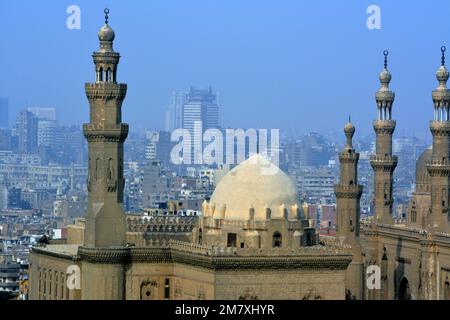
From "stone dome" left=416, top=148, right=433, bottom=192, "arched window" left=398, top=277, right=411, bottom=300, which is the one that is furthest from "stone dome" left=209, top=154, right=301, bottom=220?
"stone dome" left=416, top=148, right=433, bottom=192

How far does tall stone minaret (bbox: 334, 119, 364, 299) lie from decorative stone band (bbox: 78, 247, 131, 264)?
8.85 metres

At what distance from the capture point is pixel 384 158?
250ft

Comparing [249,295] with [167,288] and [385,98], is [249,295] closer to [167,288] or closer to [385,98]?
[167,288]

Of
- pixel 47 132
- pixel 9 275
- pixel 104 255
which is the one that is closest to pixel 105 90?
pixel 104 255

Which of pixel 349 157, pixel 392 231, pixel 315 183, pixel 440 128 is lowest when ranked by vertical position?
pixel 392 231

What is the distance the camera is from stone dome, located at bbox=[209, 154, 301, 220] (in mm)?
62688

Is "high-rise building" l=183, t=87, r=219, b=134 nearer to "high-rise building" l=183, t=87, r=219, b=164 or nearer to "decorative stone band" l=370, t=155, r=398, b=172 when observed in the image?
"high-rise building" l=183, t=87, r=219, b=164

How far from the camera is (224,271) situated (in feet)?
200

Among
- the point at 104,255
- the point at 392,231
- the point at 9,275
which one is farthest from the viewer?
the point at 9,275

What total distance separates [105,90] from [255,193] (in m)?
5.68

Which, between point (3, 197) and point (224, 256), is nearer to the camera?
point (224, 256)
